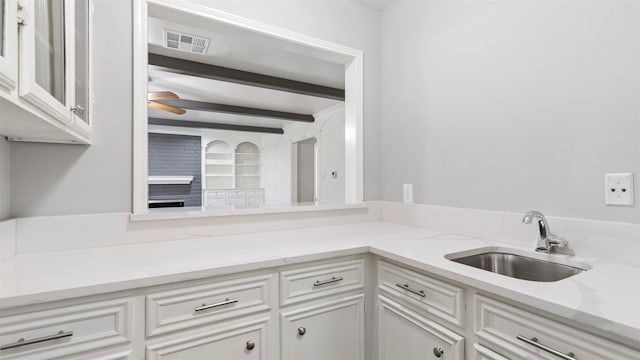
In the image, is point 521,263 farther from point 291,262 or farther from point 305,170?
point 305,170

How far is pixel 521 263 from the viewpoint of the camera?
133 cm

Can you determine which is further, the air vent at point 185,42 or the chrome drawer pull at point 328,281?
the air vent at point 185,42

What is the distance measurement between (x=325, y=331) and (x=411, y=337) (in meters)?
0.37

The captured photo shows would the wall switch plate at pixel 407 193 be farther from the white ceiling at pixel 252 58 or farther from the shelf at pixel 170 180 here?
the shelf at pixel 170 180

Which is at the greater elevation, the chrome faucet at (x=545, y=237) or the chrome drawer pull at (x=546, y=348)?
the chrome faucet at (x=545, y=237)

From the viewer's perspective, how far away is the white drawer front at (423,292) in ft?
3.45

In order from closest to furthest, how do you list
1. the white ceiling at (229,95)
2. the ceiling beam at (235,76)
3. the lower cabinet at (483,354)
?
the lower cabinet at (483,354), the ceiling beam at (235,76), the white ceiling at (229,95)

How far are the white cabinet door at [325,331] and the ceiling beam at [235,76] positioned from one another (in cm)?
300

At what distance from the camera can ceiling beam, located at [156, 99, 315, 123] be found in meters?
4.92

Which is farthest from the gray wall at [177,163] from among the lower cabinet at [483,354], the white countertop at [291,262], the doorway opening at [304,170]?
the lower cabinet at [483,354]

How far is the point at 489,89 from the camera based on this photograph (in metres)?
1.54

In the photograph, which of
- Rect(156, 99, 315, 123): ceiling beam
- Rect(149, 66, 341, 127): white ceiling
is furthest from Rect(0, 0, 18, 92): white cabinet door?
Rect(156, 99, 315, 123): ceiling beam

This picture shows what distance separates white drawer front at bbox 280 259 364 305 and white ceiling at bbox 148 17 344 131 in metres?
1.37

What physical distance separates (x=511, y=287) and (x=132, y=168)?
1578 millimetres
